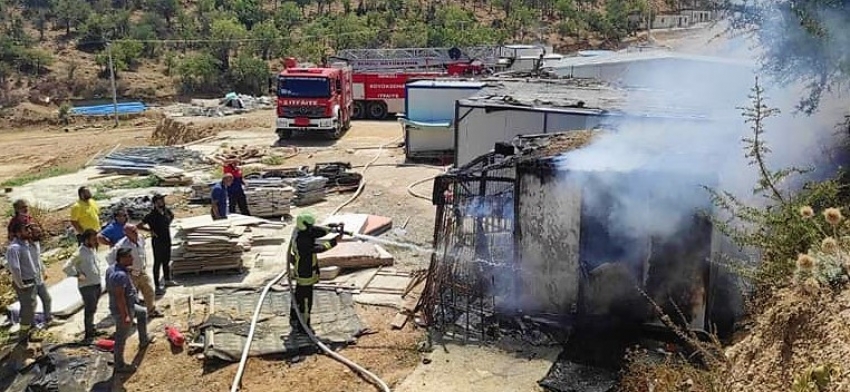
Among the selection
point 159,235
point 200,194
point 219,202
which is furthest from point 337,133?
point 159,235

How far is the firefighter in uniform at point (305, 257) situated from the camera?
8.66m

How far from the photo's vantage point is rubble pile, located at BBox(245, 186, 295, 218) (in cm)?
1483

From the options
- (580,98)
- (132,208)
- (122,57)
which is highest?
(122,57)

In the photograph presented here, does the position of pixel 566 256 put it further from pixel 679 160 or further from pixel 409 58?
pixel 409 58

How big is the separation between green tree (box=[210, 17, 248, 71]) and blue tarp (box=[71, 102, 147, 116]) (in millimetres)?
10068

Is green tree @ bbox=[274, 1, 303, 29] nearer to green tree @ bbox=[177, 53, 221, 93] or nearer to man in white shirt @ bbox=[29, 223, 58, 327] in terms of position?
green tree @ bbox=[177, 53, 221, 93]

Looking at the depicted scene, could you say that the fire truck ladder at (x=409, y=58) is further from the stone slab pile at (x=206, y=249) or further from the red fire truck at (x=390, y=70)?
the stone slab pile at (x=206, y=249)

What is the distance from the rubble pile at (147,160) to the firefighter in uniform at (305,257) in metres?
12.0

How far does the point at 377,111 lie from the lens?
31953mm

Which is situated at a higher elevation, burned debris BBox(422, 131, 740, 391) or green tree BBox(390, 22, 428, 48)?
green tree BBox(390, 22, 428, 48)

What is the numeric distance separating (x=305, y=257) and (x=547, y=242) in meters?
2.92

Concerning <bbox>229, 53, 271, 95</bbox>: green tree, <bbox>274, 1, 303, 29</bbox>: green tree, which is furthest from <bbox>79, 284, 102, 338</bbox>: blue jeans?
<bbox>274, 1, 303, 29</bbox>: green tree

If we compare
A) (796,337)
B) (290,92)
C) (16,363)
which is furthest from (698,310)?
(290,92)

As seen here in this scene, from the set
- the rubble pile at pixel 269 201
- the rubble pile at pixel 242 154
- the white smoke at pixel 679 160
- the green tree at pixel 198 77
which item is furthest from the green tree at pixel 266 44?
the white smoke at pixel 679 160
